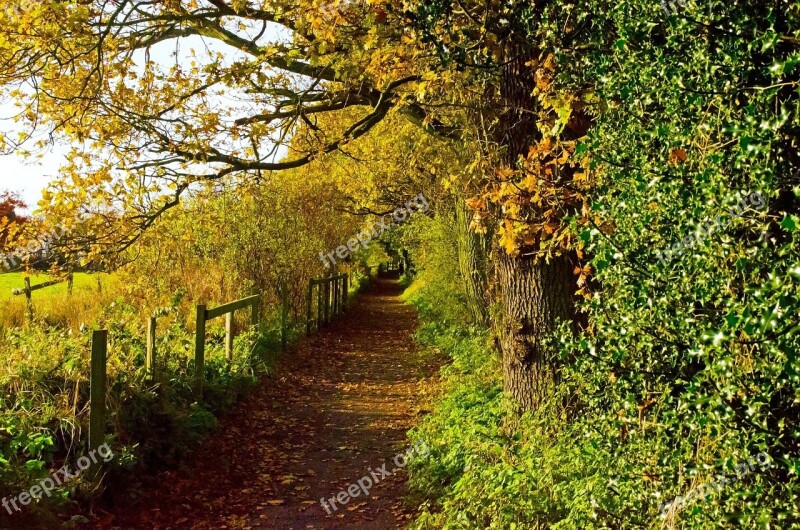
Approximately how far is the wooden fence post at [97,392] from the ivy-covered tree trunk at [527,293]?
13.5 ft

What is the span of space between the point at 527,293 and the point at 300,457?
3.71m

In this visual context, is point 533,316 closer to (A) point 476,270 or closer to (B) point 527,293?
(B) point 527,293

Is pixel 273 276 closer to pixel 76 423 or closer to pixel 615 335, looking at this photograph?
pixel 76 423

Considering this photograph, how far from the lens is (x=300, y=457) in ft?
24.8

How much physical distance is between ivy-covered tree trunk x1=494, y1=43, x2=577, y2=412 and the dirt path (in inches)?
73.8

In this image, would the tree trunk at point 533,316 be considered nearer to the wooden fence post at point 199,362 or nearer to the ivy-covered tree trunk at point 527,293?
the ivy-covered tree trunk at point 527,293

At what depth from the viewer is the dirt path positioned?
576cm

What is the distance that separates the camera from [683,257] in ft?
9.45

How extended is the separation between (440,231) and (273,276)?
196 inches

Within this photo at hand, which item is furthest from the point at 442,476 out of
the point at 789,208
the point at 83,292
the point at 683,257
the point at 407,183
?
the point at 407,183

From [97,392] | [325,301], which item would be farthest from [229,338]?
[325,301]

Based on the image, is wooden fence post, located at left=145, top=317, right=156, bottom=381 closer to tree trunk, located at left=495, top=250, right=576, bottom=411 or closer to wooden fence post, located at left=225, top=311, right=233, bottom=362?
wooden fence post, located at left=225, top=311, right=233, bottom=362

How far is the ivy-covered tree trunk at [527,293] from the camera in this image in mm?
6012

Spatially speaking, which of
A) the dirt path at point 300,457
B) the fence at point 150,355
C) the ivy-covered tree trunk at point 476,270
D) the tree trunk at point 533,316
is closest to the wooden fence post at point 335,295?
the fence at point 150,355
